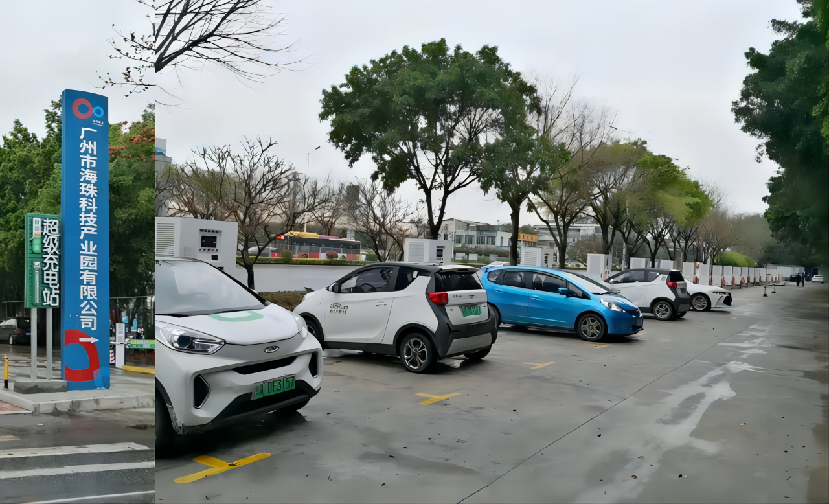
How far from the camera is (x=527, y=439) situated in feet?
18.0

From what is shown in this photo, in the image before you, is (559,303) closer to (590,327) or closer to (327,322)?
(590,327)

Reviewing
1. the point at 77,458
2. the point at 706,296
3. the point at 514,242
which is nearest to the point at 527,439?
the point at 77,458

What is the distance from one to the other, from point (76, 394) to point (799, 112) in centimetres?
1422

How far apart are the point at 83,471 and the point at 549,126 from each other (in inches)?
864

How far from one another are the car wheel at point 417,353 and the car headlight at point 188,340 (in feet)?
12.4

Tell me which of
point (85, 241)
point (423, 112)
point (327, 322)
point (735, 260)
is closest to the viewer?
point (327, 322)

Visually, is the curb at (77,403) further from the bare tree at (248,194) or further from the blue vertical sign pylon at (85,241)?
the bare tree at (248,194)

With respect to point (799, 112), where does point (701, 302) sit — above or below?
below

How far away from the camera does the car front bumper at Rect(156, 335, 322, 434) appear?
4.57 meters

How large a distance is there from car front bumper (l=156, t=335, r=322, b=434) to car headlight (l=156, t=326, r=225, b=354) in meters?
0.04

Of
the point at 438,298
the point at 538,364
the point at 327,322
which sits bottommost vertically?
the point at 538,364

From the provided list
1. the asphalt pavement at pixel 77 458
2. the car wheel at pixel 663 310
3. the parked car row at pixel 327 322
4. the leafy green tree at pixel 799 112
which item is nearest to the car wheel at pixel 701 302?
the parked car row at pixel 327 322

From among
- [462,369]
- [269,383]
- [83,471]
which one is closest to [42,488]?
[83,471]

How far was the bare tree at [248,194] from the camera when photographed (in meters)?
13.0
